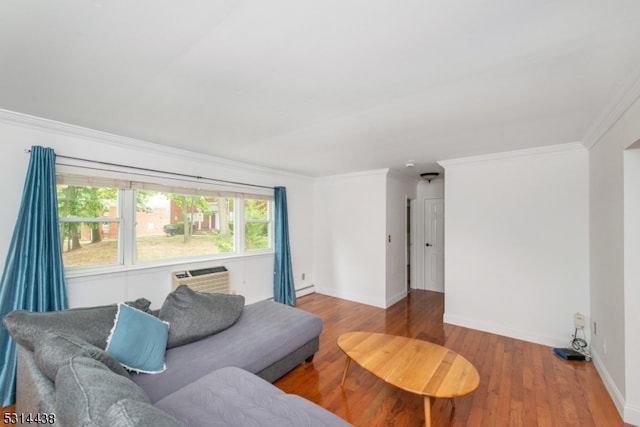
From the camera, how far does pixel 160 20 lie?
1.22m

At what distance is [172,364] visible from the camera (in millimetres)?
1887

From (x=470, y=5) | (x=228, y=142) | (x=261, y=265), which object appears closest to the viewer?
(x=470, y=5)

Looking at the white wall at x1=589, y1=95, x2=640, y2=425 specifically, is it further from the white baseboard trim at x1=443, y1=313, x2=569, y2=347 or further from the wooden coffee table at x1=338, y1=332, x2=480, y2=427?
the wooden coffee table at x1=338, y1=332, x2=480, y2=427

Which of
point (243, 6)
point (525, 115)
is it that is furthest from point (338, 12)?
point (525, 115)

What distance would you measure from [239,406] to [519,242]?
357cm

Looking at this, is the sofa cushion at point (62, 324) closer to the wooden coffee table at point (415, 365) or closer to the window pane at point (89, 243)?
the window pane at point (89, 243)

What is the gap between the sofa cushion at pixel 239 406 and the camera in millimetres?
1351

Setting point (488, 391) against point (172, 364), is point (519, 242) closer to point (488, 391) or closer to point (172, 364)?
point (488, 391)

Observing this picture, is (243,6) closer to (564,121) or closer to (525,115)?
(525,115)

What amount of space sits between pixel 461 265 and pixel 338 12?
3644 millimetres

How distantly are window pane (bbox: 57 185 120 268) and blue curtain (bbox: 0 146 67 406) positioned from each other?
35 cm

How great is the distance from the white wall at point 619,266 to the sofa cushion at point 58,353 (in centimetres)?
339

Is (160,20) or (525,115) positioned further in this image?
(525,115)

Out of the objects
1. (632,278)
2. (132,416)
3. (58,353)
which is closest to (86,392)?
(132,416)
